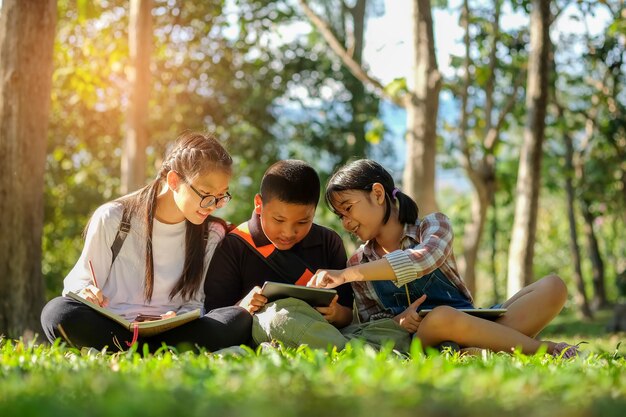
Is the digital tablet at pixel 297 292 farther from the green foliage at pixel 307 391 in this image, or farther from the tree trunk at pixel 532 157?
the tree trunk at pixel 532 157

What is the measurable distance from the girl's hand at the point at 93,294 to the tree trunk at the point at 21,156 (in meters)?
1.90

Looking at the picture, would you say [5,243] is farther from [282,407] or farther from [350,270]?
[282,407]

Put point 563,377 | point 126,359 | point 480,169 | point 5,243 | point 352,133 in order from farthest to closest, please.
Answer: point 352,133 → point 480,169 → point 5,243 → point 126,359 → point 563,377

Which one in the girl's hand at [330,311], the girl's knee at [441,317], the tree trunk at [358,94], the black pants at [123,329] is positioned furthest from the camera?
the tree trunk at [358,94]

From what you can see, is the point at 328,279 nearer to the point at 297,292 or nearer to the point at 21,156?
the point at 297,292

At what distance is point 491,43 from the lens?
443 inches

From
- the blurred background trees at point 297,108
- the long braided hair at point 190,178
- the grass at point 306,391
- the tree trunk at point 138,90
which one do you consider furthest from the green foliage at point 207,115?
the grass at point 306,391

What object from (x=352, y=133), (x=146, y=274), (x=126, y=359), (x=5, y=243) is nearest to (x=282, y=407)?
(x=126, y=359)

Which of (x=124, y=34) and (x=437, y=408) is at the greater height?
(x=124, y=34)

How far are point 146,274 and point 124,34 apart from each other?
798cm

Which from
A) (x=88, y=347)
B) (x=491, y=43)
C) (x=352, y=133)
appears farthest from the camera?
(x=352, y=133)

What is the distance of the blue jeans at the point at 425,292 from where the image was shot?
15.4ft

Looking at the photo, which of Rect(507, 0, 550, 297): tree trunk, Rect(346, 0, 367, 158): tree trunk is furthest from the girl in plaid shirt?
Rect(346, 0, 367, 158): tree trunk

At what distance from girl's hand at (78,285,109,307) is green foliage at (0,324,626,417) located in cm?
143
